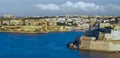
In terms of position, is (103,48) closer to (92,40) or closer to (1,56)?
(92,40)

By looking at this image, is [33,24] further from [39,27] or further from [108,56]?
[108,56]

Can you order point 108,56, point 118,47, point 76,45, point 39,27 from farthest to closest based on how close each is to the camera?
point 39,27 < point 76,45 < point 118,47 < point 108,56

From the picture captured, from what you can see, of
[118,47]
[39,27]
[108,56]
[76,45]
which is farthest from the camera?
[39,27]

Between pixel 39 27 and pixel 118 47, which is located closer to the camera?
pixel 118 47

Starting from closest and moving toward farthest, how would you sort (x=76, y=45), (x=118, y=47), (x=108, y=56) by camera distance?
(x=108, y=56)
(x=118, y=47)
(x=76, y=45)

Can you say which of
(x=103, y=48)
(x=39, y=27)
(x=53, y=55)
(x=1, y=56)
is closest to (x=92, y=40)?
(x=103, y=48)

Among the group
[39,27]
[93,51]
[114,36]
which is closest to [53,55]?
[93,51]

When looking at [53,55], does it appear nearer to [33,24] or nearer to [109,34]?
[109,34]
